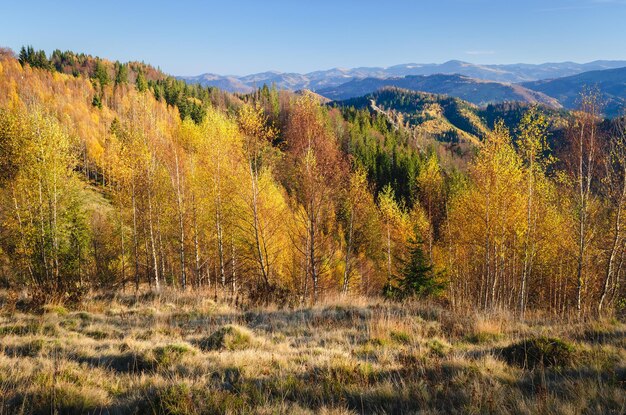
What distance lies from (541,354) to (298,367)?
3.96 m

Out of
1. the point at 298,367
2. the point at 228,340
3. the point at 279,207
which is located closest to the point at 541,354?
the point at 298,367

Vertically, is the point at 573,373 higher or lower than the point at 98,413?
lower

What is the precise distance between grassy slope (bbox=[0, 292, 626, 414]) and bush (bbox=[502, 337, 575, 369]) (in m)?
0.12

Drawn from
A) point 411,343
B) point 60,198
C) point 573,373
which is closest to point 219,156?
point 60,198

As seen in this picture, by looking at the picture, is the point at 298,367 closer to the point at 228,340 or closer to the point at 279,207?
the point at 228,340

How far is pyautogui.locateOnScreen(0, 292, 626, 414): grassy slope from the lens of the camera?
166 inches

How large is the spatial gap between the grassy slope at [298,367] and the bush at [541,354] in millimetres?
122

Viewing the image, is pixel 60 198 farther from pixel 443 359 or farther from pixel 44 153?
pixel 443 359

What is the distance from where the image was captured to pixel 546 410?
151 inches

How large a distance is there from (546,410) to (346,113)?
118052mm

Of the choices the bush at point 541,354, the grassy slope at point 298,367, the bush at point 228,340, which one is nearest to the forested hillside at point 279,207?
the grassy slope at point 298,367

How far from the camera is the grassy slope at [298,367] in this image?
4.22 meters

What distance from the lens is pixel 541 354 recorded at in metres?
5.62

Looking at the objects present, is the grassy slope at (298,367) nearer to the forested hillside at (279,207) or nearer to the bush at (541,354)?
the bush at (541,354)
